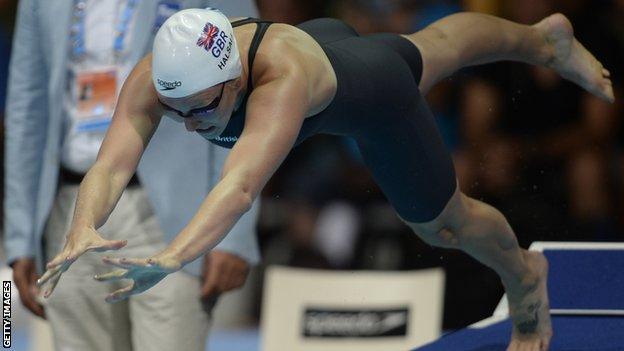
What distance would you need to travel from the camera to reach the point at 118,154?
162 inches

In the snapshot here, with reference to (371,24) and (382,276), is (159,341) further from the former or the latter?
(371,24)

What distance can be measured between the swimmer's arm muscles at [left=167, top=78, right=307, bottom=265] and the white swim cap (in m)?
0.13

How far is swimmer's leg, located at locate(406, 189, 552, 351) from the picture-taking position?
4.79 meters

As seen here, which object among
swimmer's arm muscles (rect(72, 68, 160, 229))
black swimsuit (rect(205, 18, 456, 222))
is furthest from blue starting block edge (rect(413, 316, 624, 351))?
swimmer's arm muscles (rect(72, 68, 160, 229))

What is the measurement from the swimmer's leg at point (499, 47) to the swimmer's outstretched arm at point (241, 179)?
37.3 inches

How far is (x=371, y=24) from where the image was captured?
7.84m

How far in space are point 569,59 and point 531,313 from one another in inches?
36.9

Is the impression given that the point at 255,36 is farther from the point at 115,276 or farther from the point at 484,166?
the point at 484,166

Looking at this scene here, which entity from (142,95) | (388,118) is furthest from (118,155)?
(388,118)

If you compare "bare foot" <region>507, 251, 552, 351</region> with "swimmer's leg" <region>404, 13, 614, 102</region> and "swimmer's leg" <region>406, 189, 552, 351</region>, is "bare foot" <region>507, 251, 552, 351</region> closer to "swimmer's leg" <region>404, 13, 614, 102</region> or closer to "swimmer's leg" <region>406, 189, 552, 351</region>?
"swimmer's leg" <region>406, 189, 552, 351</region>

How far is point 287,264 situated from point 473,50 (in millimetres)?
3228

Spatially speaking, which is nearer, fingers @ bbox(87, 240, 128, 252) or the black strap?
fingers @ bbox(87, 240, 128, 252)

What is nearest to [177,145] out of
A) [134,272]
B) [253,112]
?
[253,112]

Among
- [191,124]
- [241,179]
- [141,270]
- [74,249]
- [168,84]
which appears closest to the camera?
[141,270]
